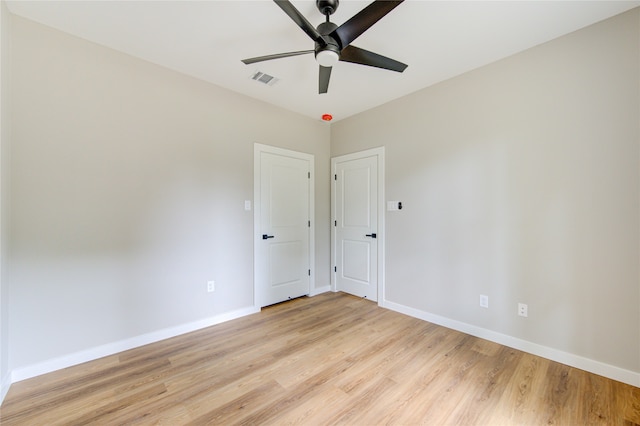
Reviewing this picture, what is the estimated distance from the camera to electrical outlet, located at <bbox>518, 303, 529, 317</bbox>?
91.5 inches

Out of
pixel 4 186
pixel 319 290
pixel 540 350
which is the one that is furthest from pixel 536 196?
pixel 4 186

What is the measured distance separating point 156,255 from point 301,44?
2.37 metres

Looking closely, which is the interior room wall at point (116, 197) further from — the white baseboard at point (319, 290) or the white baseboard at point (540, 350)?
the white baseboard at point (540, 350)

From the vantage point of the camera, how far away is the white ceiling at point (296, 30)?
6.06ft

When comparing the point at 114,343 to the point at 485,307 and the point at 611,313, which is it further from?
the point at 611,313

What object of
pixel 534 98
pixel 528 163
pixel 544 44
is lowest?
pixel 528 163

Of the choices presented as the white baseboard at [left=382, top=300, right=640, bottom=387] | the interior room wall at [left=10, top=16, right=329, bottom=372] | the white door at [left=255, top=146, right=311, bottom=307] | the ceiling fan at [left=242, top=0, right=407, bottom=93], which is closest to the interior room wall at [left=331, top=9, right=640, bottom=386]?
the white baseboard at [left=382, top=300, right=640, bottom=387]

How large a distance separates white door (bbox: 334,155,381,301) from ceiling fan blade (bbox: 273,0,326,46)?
6.72 ft

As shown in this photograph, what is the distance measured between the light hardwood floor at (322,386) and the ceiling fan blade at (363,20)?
2380mm

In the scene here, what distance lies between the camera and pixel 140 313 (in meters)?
2.45

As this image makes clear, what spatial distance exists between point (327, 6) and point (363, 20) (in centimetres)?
34

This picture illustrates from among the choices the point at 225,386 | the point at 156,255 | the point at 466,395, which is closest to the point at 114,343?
the point at 156,255

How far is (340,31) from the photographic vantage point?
A: 163 centimetres

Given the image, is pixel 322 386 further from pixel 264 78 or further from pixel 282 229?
pixel 264 78
